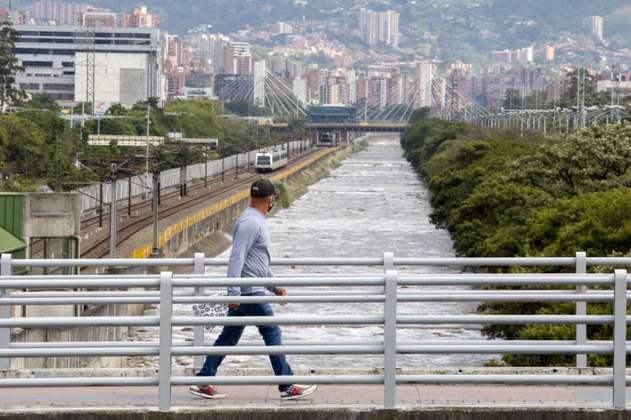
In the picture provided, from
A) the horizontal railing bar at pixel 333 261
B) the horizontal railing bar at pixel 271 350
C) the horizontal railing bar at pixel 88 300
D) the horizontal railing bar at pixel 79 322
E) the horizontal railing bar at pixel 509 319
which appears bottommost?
the horizontal railing bar at pixel 271 350

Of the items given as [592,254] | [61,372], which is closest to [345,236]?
[592,254]

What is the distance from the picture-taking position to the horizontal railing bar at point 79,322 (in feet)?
28.9

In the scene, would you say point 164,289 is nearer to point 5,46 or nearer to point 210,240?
point 210,240

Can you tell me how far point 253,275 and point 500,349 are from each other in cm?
189

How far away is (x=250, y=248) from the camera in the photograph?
9.95 meters

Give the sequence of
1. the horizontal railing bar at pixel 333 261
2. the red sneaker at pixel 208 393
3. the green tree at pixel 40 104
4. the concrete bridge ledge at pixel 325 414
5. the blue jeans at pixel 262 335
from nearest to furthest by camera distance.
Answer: the concrete bridge ledge at pixel 325 414 → the red sneaker at pixel 208 393 → the blue jeans at pixel 262 335 → the horizontal railing bar at pixel 333 261 → the green tree at pixel 40 104

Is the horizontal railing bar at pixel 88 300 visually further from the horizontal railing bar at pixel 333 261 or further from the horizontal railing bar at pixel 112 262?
the horizontal railing bar at pixel 333 261

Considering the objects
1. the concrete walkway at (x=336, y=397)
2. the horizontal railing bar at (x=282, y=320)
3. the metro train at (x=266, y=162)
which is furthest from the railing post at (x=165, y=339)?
the metro train at (x=266, y=162)

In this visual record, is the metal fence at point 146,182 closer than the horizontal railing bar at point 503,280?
No

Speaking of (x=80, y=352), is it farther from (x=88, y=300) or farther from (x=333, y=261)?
(x=333, y=261)

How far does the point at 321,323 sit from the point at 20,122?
80566 mm

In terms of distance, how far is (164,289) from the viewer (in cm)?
877

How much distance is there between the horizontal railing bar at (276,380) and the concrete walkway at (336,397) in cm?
15

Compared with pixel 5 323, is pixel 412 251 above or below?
below
